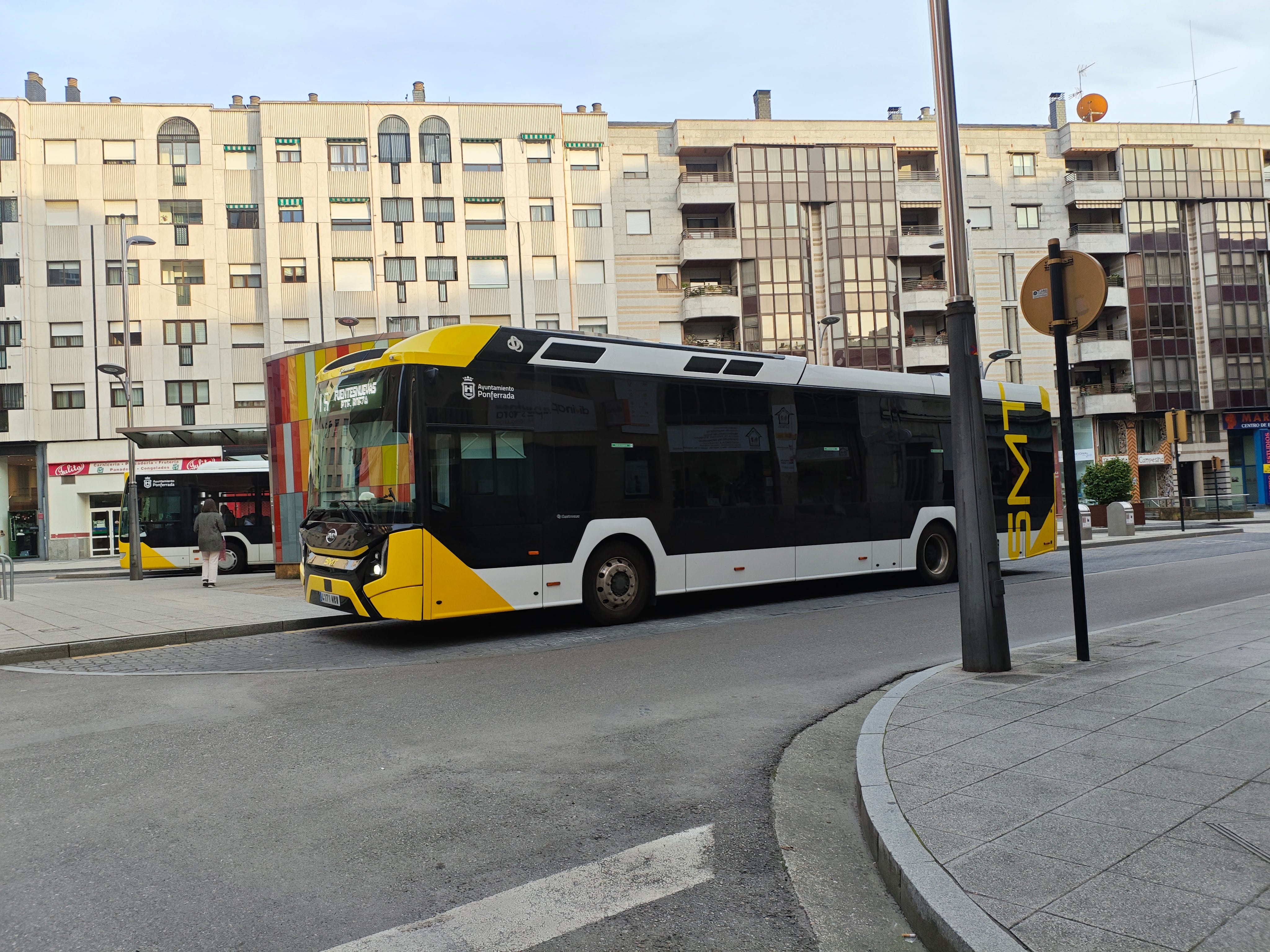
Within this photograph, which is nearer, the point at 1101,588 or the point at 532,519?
the point at 532,519

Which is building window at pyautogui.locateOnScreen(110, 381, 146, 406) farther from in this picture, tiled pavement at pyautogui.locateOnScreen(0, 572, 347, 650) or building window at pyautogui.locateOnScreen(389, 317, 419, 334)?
tiled pavement at pyautogui.locateOnScreen(0, 572, 347, 650)

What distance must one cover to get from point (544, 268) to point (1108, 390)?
3051cm

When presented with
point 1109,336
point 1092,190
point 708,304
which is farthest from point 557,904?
point 1092,190

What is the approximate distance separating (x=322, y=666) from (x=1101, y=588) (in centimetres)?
1086

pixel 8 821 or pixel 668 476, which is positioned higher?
pixel 668 476

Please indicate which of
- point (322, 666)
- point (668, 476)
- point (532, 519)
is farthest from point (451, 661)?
point (668, 476)

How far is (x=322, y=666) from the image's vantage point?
8.98m

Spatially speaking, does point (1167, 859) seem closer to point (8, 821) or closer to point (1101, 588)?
point (8, 821)

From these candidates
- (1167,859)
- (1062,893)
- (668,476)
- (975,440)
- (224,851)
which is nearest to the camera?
(1062,893)

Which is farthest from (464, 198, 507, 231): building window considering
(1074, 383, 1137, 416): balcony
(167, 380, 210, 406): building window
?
(1074, 383, 1137, 416): balcony

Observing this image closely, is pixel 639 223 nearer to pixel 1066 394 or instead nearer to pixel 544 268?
pixel 544 268

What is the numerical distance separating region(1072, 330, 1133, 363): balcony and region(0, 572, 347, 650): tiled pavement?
4615 centimetres

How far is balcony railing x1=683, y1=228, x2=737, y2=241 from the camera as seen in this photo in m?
49.1

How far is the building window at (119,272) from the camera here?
4448 centimetres
